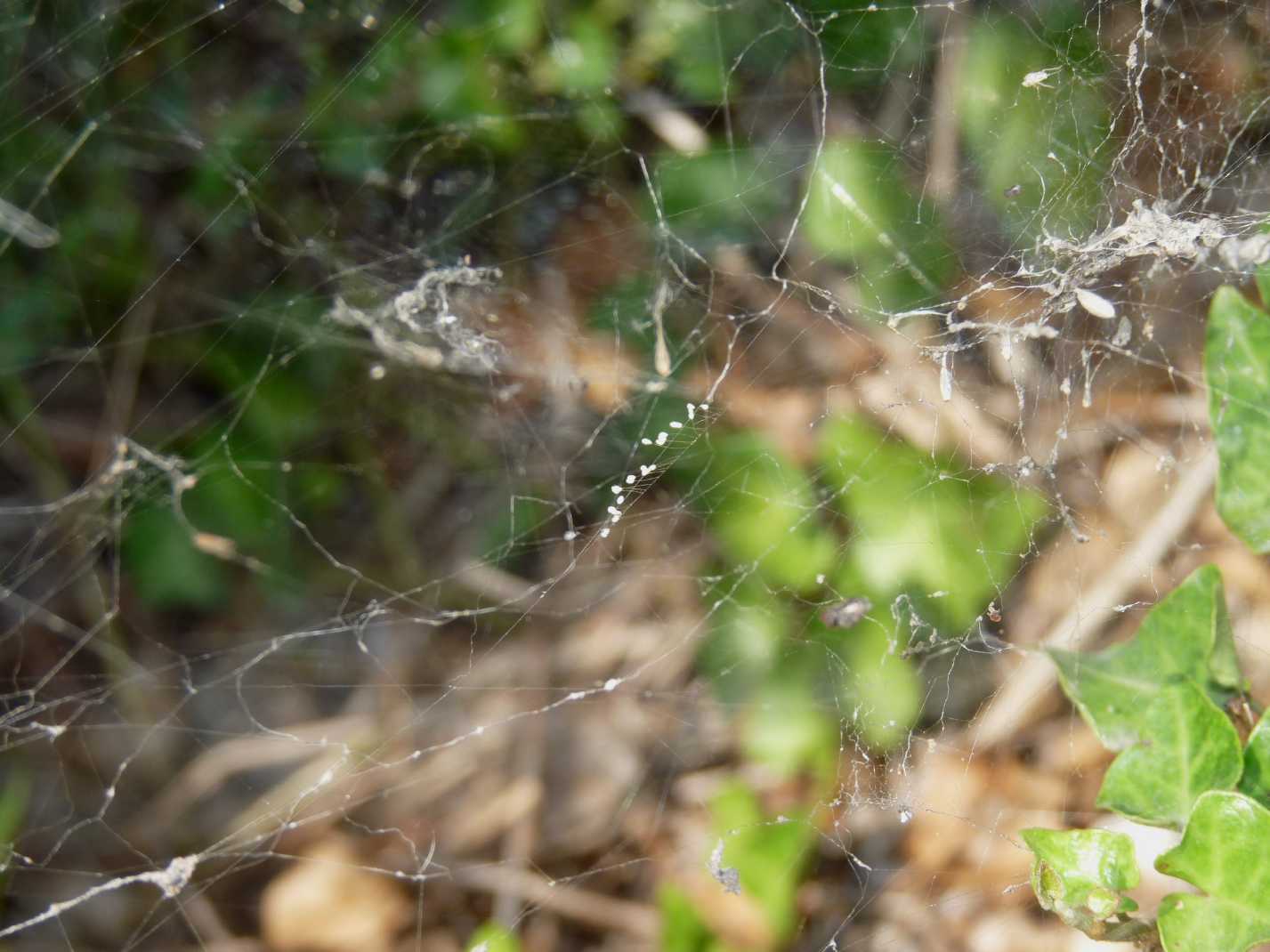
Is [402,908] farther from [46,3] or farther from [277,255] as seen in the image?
[46,3]

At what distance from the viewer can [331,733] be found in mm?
1115

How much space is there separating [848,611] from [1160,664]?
0.83 ft

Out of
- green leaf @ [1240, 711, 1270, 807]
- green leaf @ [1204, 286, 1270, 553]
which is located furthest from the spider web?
green leaf @ [1240, 711, 1270, 807]

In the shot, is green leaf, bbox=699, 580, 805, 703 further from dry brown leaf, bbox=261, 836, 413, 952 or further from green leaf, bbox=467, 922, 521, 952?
dry brown leaf, bbox=261, 836, 413, 952

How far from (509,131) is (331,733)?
0.69 m

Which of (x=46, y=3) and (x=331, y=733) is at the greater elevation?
(x=46, y=3)

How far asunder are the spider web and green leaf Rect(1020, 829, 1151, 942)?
0.67 ft

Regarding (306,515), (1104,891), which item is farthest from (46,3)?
(1104,891)

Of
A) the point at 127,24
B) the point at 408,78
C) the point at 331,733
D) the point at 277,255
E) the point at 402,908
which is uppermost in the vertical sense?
the point at 127,24

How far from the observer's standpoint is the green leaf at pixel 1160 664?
60 cm

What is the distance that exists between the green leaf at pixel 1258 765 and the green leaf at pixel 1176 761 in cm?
1

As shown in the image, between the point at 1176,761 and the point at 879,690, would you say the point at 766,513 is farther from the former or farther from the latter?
the point at 1176,761

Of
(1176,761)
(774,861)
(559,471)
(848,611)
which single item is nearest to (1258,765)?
(1176,761)

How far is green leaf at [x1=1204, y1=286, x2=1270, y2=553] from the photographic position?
2.00 feet
